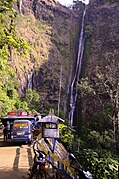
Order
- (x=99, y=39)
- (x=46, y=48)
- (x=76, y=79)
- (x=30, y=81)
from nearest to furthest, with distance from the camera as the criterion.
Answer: (x=30, y=81), (x=76, y=79), (x=46, y=48), (x=99, y=39)

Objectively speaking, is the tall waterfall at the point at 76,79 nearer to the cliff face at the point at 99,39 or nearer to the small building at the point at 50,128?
the cliff face at the point at 99,39

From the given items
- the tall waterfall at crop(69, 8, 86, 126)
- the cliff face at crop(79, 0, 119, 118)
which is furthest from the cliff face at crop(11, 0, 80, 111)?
the cliff face at crop(79, 0, 119, 118)

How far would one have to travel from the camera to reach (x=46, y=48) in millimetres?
44594

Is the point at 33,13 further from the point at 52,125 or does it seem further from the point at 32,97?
the point at 52,125

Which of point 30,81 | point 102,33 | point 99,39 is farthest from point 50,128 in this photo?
point 102,33

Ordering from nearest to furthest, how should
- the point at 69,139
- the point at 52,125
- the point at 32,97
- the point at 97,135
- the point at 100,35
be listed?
the point at 52,125, the point at 69,139, the point at 97,135, the point at 32,97, the point at 100,35

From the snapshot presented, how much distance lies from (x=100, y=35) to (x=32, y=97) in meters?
18.9

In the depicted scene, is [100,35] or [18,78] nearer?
[18,78]

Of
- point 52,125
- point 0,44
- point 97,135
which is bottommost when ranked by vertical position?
point 97,135

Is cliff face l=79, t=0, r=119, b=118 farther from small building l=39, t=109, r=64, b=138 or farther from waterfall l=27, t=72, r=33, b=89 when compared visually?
small building l=39, t=109, r=64, b=138

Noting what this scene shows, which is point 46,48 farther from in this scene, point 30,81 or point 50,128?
point 50,128

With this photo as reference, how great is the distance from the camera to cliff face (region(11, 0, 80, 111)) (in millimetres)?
38553

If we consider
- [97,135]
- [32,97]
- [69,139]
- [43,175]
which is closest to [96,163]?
[43,175]

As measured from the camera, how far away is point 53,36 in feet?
160
